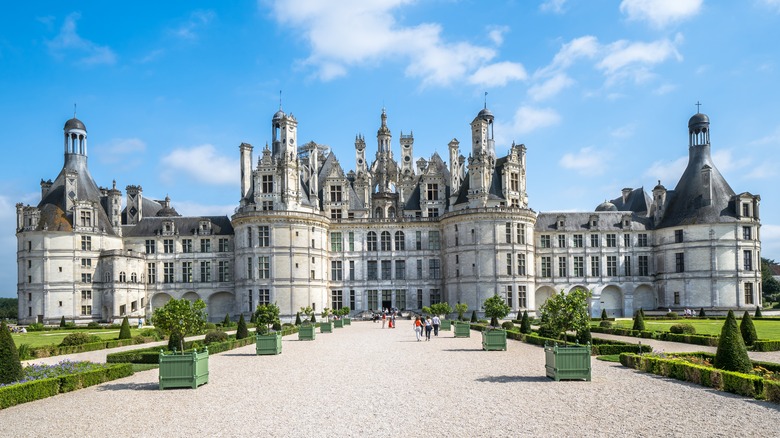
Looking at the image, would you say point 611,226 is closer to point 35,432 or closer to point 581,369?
point 581,369

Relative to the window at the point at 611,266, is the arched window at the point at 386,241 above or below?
above

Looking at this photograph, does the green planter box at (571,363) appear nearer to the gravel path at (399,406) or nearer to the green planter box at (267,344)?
the gravel path at (399,406)

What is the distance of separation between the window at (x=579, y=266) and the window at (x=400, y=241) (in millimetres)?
18755

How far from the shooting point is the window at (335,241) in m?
72.9

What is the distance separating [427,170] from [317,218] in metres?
13.5

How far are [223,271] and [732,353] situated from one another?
59.4m

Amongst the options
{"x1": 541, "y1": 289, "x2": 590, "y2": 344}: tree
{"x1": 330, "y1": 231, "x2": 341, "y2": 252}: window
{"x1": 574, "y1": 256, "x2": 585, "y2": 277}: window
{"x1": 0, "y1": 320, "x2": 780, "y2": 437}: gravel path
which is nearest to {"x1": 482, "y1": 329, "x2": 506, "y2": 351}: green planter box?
{"x1": 0, "y1": 320, "x2": 780, "y2": 437}: gravel path

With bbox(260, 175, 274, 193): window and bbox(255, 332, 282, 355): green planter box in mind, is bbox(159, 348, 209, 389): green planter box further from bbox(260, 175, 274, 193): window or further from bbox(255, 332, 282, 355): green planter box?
bbox(260, 175, 274, 193): window

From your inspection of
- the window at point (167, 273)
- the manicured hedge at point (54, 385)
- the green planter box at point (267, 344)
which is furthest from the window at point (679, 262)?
the manicured hedge at point (54, 385)

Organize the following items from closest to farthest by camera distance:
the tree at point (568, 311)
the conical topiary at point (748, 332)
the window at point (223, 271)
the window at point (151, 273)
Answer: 1. the tree at point (568, 311)
2. the conical topiary at point (748, 332)
3. the window at point (151, 273)
4. the window at point (223, 271)

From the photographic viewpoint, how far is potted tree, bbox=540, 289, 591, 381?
69.4 feet

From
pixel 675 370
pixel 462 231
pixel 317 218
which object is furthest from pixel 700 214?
pixel 675 370

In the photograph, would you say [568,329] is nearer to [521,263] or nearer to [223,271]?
[521,263]

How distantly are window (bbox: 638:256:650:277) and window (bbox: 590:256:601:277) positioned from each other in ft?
14.5
